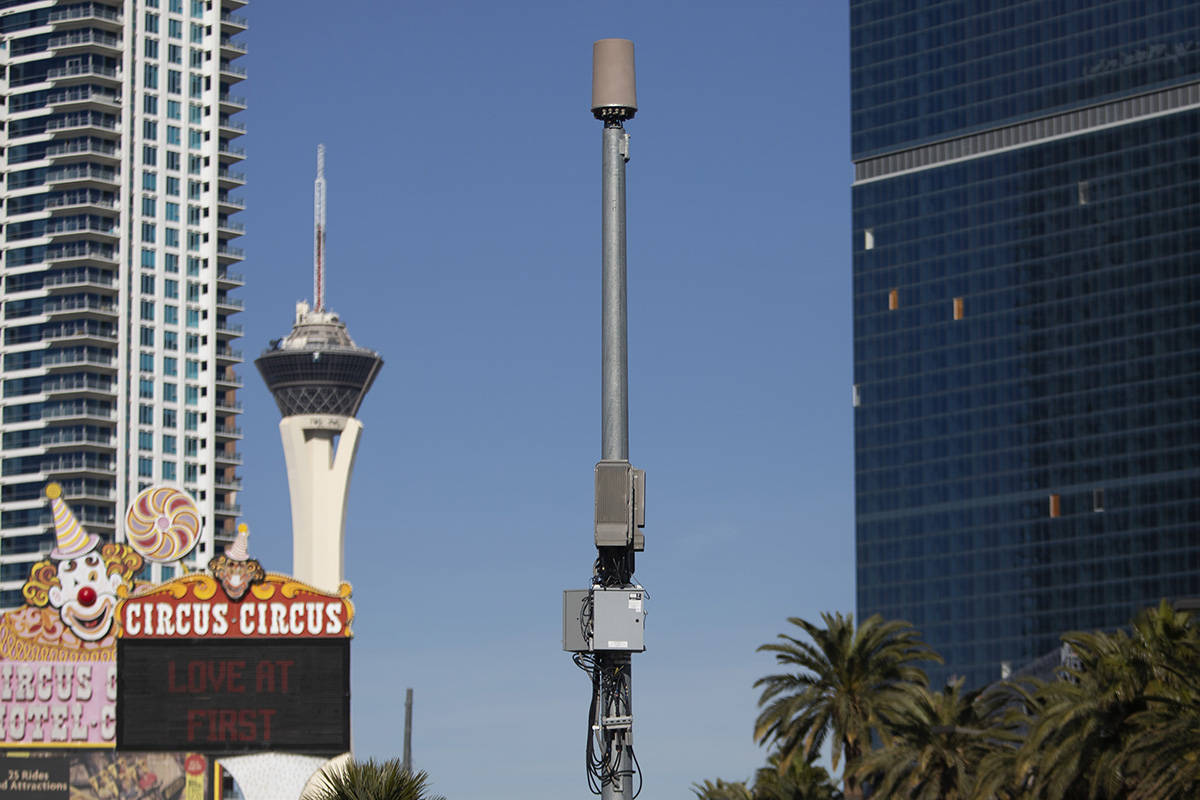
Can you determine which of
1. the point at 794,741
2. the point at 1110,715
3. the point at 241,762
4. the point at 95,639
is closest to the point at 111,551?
the point at 95,639

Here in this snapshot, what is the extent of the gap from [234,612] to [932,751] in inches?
1533

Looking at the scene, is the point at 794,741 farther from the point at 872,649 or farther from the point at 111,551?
the point at 111,551

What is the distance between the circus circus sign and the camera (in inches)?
4360

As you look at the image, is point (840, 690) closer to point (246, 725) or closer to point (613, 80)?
point (246, 725)

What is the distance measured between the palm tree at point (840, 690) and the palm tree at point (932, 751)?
90 cm

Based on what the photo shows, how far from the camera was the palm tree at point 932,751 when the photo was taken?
8681cm

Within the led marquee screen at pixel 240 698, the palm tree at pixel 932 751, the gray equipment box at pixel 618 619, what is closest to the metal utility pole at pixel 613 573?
the gray equipment box at pixel 618 619

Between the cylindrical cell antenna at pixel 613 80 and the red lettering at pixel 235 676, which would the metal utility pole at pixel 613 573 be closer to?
the cylindrical cell antenna at pixel 613 80

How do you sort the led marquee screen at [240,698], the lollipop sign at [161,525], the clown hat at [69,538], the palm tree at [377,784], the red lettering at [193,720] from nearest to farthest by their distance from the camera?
the palm tree at [377,784]
the led marquee screen at [240,698]
the red lettering at [193,720]
the clown hat at [69,538]
the lollipop sign at [161,525]

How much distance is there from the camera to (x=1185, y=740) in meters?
62.1

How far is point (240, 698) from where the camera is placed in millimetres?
110250

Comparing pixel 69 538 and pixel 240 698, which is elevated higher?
pixel 69 538

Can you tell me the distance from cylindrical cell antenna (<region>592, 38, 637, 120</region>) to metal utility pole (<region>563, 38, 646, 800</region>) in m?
1.28

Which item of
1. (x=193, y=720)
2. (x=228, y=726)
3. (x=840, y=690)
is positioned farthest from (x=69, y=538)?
(x=840, y=690)
